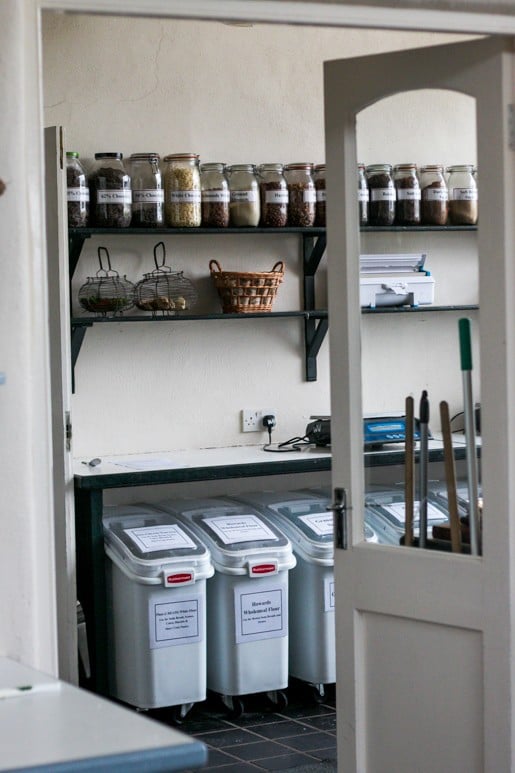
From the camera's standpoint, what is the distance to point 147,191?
4.64m

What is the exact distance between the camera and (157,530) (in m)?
4.34

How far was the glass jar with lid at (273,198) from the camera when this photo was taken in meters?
4.83

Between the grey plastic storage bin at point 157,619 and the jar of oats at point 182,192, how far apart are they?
4.06ft

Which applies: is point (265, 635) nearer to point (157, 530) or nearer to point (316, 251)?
point (157, 530)

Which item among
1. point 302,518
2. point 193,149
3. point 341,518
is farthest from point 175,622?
point 193,149

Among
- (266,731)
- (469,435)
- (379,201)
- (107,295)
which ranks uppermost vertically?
(379,201)

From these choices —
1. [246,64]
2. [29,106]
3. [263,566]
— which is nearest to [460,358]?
[29,106]

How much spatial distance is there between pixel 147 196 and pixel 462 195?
1754 millimetres

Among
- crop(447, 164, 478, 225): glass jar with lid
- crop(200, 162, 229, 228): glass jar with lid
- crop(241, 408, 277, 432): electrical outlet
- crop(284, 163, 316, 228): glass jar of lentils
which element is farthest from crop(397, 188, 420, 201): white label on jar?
crop(241, 408, 277, 432): electrical outlet

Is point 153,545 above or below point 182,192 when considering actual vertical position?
below

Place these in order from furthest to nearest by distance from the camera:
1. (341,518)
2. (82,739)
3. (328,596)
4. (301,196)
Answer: (301,196)
(328,596)
(341,518)
(82,739)

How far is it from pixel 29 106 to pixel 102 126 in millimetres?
2544

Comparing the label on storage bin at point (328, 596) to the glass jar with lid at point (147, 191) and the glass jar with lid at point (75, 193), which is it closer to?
the glass jar with lid at point (147, 191)

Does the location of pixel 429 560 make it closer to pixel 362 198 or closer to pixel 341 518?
pixel 341 518
